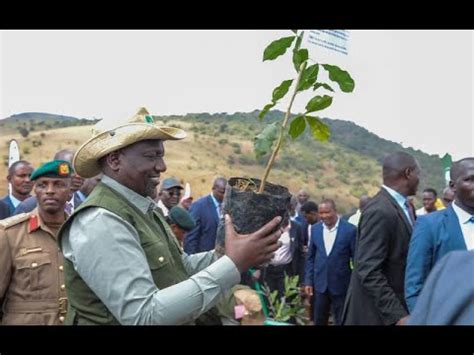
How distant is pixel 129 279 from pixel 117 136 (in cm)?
59

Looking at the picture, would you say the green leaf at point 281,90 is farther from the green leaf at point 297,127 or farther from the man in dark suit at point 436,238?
the man in dark suit at point 436,238

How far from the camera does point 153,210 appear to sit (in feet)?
10.2

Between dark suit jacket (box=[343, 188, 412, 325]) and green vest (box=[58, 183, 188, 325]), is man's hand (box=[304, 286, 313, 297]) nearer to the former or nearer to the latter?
dark suit jacket (box=[343, 188, 412, 325])

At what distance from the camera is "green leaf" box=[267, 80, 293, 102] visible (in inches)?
120

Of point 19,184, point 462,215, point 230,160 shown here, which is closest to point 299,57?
point 462,215

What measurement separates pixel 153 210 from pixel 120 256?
1.51 feet

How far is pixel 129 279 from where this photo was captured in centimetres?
267

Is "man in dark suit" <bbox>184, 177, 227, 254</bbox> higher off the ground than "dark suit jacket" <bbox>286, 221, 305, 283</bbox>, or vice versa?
"man in dark suit" <bbox>184, 177, 227, 254</bbox>

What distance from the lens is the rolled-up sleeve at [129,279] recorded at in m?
2.68

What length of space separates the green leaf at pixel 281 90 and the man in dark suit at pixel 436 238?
6.59 ft

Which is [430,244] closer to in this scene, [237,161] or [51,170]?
[51,170]

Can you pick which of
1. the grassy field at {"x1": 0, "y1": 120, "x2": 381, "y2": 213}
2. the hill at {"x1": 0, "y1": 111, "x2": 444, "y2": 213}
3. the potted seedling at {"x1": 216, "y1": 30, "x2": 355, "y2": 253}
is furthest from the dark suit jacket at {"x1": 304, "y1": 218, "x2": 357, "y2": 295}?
the grassy field at {"x1": 0, "y1": 120, "x2": 381, "y2": 213}

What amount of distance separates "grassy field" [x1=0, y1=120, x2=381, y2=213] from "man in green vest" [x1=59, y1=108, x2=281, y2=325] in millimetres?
34696
